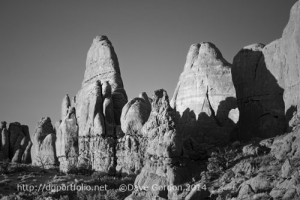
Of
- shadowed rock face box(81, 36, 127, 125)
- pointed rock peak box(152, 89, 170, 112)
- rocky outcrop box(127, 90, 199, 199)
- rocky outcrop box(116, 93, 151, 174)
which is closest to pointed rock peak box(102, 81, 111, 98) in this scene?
shadowed rock face box(81, 36, 127, 125)

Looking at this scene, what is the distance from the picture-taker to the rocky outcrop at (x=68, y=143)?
44.6m

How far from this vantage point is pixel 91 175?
4022 cm

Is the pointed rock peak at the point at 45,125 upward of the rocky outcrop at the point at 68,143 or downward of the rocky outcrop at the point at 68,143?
upward

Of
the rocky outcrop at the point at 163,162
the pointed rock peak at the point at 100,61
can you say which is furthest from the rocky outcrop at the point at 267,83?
the pointed rock peak at the point at 100,61

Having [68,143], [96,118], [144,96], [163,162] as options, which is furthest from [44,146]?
[163,162]

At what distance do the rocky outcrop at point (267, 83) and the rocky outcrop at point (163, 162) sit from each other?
376 inches

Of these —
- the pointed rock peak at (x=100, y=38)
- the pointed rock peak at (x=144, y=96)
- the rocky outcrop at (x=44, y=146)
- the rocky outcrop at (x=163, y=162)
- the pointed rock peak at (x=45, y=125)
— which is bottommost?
the rocky outcrop at (x=163, y=162)

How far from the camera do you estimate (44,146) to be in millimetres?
50875

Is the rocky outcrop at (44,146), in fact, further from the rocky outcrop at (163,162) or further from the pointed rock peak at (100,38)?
the rocky outcrop at (163,162)

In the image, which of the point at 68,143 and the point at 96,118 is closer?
the point at 96,118

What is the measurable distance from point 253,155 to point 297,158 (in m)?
4.86

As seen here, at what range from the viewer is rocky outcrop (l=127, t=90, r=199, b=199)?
28.2m

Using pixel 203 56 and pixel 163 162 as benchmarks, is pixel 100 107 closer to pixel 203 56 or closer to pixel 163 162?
pixel 203 56

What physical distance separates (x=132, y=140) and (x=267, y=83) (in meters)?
12.4
